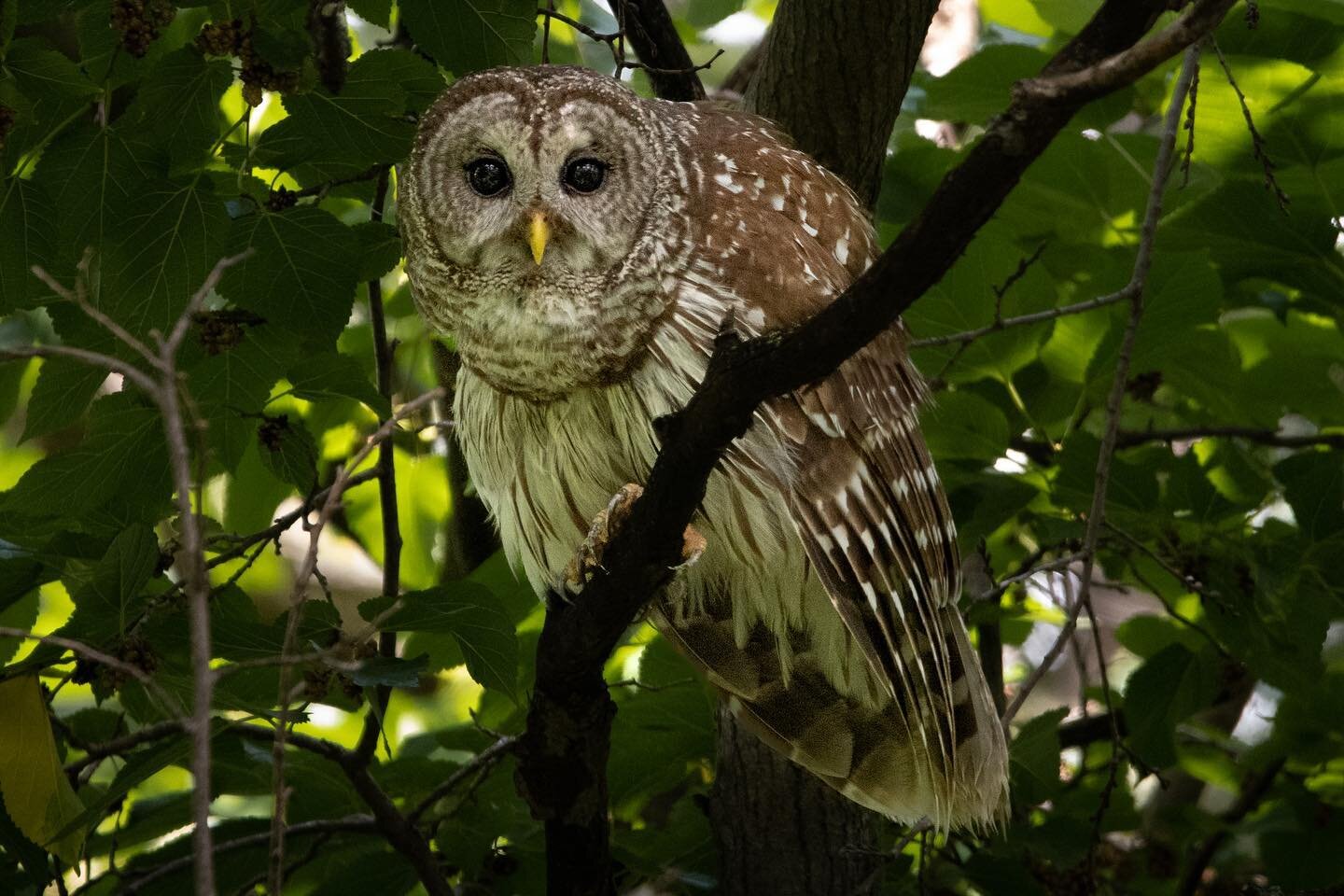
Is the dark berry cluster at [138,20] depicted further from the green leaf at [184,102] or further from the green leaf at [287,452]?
the green leaf at [287,452]

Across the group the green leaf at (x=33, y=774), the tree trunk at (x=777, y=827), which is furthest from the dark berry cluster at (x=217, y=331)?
the tree trunk at (x=777, y=827)

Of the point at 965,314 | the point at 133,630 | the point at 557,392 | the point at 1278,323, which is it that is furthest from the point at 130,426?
the point at 1278,323

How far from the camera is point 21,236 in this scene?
2.94m

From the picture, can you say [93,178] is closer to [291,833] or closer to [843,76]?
[291,833]

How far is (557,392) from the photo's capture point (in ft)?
9.73

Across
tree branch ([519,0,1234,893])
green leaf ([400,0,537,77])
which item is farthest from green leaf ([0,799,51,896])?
green leaf ([400,0,537,77])

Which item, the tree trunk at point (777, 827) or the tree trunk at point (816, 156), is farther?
the tree trunk at point (777, 827)

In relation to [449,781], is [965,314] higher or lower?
higher

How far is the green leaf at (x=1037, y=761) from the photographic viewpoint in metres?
3.74

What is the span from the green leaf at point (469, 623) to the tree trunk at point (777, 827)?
0.95m

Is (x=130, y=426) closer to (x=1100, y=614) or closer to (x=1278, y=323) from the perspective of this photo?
(x=1278, y=323)

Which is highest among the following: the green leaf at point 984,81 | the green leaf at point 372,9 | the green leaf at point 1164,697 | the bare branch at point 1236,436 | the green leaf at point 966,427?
the green leaf at point 984,81

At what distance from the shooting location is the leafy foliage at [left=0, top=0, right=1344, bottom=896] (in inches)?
114

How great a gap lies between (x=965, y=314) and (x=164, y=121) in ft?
5.91
